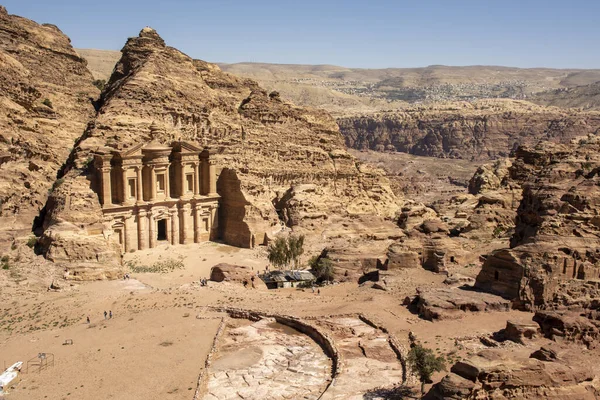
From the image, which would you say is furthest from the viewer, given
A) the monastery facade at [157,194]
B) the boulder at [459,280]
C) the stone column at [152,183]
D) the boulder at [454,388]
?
the stone column at [152,183]

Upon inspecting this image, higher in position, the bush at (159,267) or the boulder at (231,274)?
the boulder at (231,274)

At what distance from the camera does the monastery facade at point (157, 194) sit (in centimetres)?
4866

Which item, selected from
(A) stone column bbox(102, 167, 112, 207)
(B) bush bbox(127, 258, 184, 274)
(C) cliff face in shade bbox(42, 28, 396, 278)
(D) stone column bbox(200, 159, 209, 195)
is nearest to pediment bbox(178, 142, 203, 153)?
(C) cliff face in shade bbox(42, 28, 396, 278)

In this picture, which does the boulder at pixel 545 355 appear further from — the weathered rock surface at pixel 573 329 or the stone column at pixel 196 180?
the stone column at pixel 196 180

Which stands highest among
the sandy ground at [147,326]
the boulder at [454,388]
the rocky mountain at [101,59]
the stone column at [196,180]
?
the rocky mountain at [101,59]

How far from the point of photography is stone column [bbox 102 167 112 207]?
47.9 meters

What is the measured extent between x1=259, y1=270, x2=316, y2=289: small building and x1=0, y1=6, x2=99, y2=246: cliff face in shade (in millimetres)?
17429

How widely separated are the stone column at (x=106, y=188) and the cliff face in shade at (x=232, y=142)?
107 cm

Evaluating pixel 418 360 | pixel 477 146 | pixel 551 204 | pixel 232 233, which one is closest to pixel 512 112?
pixel 477 146

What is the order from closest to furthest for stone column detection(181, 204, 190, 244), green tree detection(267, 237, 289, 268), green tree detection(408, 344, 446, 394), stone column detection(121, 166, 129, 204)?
green tree detection(408, 344, 446, 394) < green tree detection(267, 237, 289, 268) < stone column detection(121, 166, 129, 204) < stone column detection(181, 204, 190, 244)

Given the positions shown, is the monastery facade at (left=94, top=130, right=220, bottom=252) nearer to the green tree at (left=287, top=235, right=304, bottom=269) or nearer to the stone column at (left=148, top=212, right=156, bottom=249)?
the stone column at (left=148, top=212, right=156, bottom=249)

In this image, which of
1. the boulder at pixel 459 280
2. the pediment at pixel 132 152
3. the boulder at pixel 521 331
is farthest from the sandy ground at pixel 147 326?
the pediment at pixel 132 152

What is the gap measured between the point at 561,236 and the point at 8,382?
2620 centimetres

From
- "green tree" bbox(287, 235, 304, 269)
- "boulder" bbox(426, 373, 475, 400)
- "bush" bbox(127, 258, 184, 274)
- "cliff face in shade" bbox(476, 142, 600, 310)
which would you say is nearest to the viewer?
"boulder" bbox(426, 373, 475, 400)
